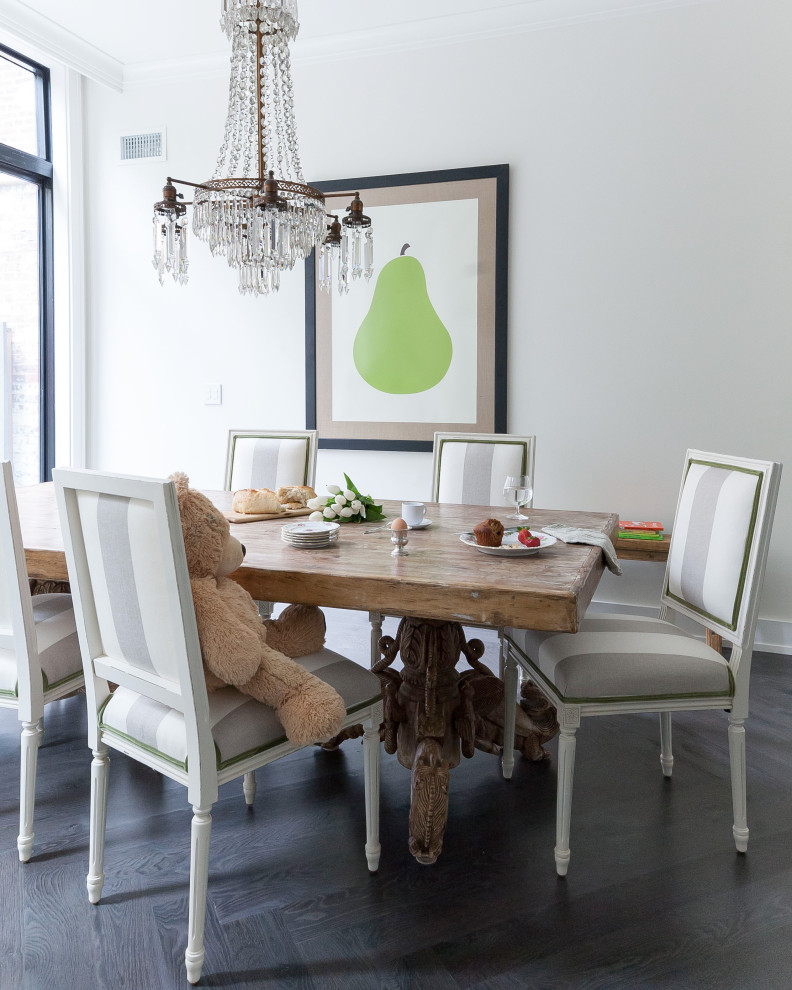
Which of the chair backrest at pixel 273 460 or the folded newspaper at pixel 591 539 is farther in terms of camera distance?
the chair backrest at pixel 273 460

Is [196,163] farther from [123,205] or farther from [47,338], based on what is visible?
[47,338]

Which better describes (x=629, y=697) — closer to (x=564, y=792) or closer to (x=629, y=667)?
(x=629, y=667)

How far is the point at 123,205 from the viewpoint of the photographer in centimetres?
439

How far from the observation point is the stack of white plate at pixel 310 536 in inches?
78.0

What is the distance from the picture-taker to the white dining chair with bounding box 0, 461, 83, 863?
178 centimetres

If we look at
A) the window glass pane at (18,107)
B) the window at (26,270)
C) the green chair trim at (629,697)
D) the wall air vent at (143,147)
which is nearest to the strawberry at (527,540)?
the green chair trim at (629,697)

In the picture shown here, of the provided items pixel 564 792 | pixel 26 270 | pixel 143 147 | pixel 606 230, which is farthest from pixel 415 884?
pixel 143 147

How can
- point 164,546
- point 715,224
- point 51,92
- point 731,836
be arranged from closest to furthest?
point 164,546
point 731,836
point 715,224
point 51,92

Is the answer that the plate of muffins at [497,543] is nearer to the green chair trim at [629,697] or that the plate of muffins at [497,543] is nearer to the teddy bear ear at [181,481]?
the green chair trim at [629,697]

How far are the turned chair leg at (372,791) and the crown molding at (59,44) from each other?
11.9ft

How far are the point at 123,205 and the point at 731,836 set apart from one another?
13.7 feet

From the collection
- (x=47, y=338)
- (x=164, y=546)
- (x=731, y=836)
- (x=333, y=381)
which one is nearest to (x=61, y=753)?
(x=164, y=546)

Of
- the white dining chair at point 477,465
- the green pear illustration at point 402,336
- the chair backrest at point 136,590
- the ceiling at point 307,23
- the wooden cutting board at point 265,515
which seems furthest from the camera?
the green pear illustration at point 402,336

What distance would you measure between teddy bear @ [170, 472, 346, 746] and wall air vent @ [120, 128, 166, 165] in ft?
10.9
